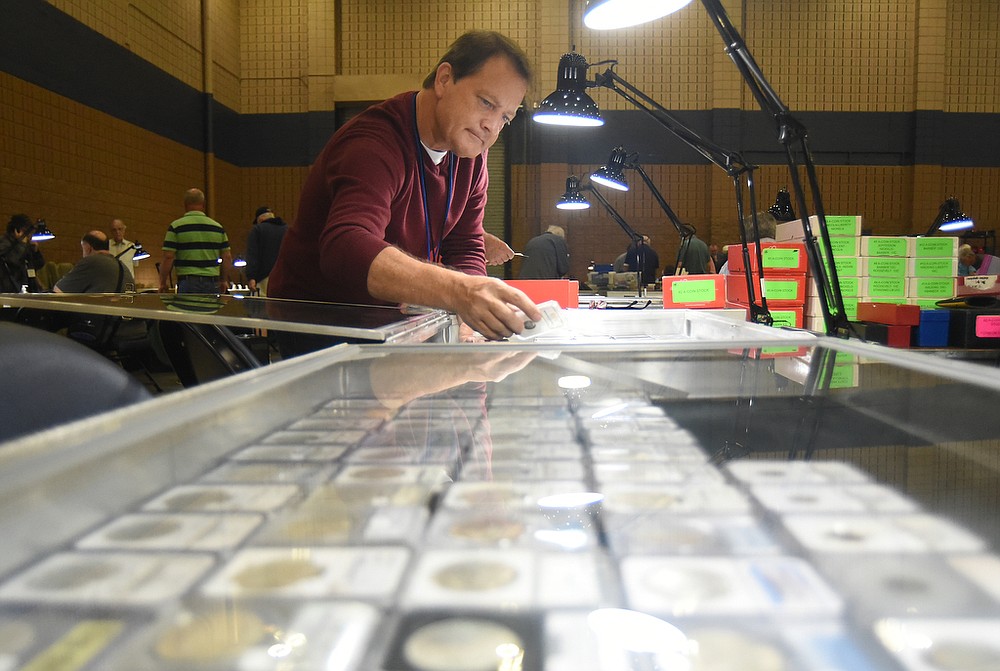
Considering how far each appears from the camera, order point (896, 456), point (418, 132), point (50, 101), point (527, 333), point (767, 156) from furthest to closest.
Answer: point (767, 156)
point (50, 101)
point (418, 132)
point (527, 333)
point (896, 456)

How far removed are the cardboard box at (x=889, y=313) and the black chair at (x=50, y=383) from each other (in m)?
2.79

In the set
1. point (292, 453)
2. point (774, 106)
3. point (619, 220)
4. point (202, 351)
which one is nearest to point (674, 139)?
point (619, 220)

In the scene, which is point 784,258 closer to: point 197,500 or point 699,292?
point 699,292

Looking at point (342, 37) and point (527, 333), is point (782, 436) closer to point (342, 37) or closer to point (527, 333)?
point (527, 333)

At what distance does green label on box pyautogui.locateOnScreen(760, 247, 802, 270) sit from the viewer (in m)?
2.90

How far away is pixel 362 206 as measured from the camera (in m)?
1.34

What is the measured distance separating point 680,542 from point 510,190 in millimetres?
8896

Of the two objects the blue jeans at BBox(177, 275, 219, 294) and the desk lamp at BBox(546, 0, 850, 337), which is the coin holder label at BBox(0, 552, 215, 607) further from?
the blue jeans at BBox(177, 275, 219, 294)

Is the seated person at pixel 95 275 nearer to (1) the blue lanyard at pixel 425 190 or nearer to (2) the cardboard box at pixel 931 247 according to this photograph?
(1) the blue lanyard at pixel 425 190

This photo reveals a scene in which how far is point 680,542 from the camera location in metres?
0.35

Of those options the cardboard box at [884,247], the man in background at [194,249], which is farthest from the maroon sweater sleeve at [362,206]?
the man in background at [194,249]

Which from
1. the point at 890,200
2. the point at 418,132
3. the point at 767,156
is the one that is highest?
the point at 767,156

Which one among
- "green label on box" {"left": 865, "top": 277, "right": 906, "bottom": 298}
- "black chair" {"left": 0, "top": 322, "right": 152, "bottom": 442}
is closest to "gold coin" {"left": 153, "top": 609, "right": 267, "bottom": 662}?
"black chair" {"left": 0, "top": 322, "right": 152, "bottom": 442}

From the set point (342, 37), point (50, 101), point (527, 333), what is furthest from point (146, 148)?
point (527, 333)
